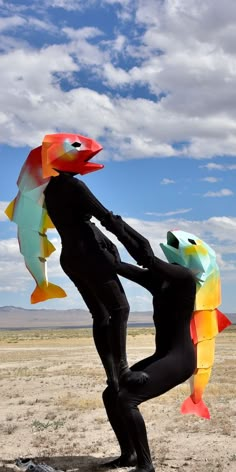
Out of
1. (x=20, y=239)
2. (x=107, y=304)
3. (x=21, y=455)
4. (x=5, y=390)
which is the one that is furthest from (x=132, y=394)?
(x=5, y=390)

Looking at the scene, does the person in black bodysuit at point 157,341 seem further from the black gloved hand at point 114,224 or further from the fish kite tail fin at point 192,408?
the fish kite tail fin at point 192,408

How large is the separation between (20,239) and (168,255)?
5.20 feet

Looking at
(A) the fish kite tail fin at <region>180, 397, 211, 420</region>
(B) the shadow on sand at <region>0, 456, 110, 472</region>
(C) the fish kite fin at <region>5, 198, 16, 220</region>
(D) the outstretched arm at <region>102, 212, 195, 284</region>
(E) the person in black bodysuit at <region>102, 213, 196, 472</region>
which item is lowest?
(B) the shadow on sand at <region>0, 456, 110, 472</region>

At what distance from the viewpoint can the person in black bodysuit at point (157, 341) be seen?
575cm

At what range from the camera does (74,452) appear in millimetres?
7598

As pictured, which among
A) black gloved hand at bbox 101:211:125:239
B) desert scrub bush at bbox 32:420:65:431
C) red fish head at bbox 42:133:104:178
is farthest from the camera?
desert scrub bush at bbox 32:420:65:431

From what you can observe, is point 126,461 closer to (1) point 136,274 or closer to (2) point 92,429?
(1) point 136,274

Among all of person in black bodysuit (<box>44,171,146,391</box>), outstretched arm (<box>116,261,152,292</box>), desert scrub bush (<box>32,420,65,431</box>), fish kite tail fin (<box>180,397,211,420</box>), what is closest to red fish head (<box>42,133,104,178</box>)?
person in black bodysuit (<box>44,171,146,391</box>)

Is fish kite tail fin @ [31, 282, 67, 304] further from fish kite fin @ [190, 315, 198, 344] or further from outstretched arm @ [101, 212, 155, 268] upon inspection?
fish kite fin @ [190, 315, 198, 344]

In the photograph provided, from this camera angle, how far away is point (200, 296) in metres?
6.32

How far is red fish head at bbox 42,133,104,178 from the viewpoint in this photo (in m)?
5.98

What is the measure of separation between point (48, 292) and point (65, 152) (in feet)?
5.02

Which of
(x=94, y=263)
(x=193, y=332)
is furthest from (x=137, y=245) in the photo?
(x=193, y=332)

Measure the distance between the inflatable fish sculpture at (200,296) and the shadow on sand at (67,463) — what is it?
121 centimetres
